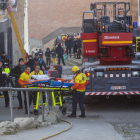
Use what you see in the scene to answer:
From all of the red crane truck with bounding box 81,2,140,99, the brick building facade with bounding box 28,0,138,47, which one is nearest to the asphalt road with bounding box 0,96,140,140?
the red crane truck with bounding box 81,2,140,99

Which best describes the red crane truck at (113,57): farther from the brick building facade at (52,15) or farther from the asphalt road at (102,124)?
the brick building facade at (52,15)

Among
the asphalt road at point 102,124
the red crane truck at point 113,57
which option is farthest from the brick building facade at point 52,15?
the red crane truck at point 113,57

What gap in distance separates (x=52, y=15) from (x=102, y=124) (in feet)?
133

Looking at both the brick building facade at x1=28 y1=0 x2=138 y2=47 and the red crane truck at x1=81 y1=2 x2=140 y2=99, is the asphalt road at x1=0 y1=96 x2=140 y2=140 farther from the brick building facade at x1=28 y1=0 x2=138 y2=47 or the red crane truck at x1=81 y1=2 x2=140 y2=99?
the brick building facade at x1=28 y1=0 x2=138 y2=47

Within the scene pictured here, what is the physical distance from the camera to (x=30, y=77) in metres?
12.2

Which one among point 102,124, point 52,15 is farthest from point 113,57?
point 52,15

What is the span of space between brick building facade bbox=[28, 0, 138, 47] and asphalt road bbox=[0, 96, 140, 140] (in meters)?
33.3

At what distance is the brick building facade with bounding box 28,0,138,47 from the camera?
4834 cm

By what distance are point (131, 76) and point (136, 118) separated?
2.00 m

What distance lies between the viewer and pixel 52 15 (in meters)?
48.8

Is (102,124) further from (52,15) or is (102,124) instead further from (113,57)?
(52,15)

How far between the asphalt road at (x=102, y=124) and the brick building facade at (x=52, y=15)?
109 feet

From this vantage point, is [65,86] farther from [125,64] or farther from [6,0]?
[6,0]

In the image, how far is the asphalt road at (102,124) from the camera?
23.2 ft
